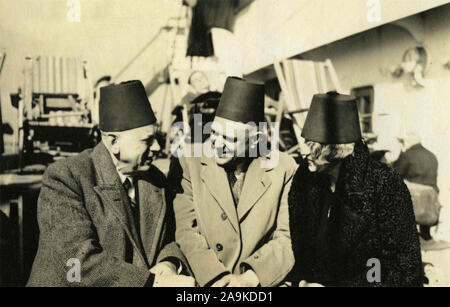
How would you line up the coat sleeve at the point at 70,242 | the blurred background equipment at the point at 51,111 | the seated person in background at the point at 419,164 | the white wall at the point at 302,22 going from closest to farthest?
the coat sleeve at the point at 70,242, the white wall at the point at 302,22, the seated person in background at the point at 419,164, the blurred background equipment at the point at 51,111

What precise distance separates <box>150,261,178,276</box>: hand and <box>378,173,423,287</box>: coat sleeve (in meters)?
1.14

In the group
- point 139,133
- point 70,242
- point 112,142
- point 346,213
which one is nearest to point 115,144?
point 112,142

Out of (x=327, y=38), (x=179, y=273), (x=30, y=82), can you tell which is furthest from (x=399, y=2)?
(x=30, y=82)

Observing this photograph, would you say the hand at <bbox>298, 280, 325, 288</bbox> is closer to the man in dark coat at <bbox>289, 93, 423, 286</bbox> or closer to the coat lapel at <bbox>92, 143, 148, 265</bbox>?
the man in dark coat at <bbox>289, 93, 423, 286</bbox>

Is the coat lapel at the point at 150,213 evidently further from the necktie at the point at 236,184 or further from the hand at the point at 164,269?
the necktie at the point at 236,184

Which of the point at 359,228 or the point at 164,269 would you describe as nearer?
the point at 164,269

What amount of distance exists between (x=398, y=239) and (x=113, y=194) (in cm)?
153

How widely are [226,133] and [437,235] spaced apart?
390 centimetres

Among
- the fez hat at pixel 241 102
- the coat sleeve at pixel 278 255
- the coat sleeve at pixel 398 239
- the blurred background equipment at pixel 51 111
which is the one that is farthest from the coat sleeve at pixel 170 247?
the blurred background equipment at pixel 51 111

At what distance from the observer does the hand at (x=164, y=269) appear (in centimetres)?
204

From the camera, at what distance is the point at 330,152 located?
2289 millimetres

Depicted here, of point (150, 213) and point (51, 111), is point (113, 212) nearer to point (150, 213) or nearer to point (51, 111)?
point (150, 213)

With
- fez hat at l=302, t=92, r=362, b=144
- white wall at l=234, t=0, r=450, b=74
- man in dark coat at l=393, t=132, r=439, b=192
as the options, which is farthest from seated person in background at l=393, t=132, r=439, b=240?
fez hat at l=302, t=92, r=362, b=144

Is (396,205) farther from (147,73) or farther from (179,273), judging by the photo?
(147,73)
